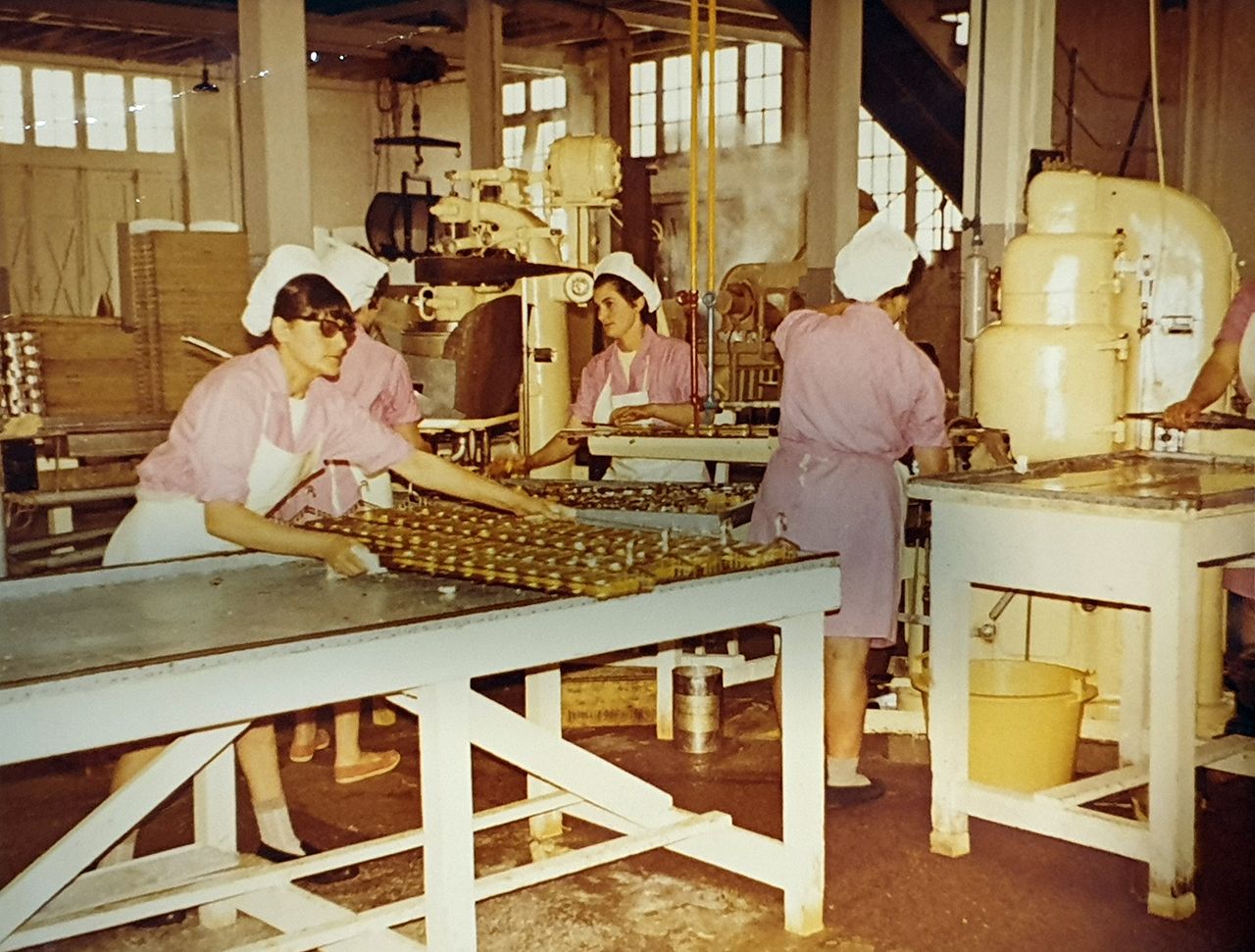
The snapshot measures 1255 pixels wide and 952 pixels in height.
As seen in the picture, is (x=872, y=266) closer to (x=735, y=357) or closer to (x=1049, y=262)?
(x=1049, y=262)

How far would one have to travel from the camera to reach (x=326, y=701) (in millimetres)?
2182

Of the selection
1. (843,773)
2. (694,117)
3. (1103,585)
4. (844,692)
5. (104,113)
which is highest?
(104,113)

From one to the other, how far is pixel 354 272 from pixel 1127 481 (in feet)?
7.68

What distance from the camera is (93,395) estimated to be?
7.68m

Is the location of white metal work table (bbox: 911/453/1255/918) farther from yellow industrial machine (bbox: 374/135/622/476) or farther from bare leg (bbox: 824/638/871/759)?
yellow industrial machine (bbox: 374/135/622/476)

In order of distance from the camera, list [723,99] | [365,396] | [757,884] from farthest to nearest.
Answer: [723,99] < [365,396] < [757,884]

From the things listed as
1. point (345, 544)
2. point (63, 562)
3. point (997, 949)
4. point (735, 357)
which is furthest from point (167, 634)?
point (735, 357)

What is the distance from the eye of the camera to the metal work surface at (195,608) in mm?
2158

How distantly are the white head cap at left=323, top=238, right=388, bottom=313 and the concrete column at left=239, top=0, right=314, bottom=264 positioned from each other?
486 centimetres

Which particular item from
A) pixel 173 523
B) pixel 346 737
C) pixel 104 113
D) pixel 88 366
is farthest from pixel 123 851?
pixel 104 113

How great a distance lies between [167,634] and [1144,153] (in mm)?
8666

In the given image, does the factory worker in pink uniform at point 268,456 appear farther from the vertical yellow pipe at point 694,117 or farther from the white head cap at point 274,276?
the vertical yellow pipe at point 694,117

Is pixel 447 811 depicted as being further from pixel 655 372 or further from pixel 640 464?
pixel 655 372

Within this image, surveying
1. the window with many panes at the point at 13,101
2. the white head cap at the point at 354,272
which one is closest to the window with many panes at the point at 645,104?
the window with many panes at the point at 13,101
